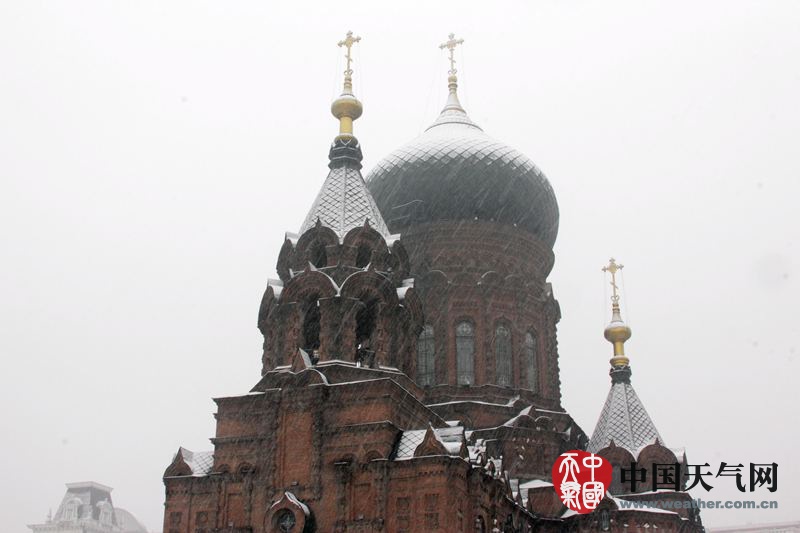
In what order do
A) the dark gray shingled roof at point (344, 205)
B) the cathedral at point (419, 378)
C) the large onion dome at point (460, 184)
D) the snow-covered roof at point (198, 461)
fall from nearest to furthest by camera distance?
the cathedral at point (419, 378) → the snow-covered roof at point (198, 461) → the dark gray shingled roof at point (344, 205) → the large onion dome at point (460, 184)

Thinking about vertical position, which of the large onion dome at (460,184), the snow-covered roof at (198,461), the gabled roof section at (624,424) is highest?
the large onion dome at (460,184)

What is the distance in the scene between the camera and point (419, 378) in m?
23.4

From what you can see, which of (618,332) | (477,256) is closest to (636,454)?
(618,332)

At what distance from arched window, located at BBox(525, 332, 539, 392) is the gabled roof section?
76.3 inches

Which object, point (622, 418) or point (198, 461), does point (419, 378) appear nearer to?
point (622, 418)

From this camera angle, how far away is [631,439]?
23.9m

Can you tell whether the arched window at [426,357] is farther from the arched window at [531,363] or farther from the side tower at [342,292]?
the side tower at [342,292]

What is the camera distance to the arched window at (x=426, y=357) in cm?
2339

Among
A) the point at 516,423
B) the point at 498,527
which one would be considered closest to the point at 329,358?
the point at 498,527

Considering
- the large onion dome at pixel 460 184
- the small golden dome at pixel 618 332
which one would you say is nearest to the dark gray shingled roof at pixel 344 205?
the large onion dome at pixel 460 184

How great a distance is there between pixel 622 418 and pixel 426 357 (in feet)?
16.2

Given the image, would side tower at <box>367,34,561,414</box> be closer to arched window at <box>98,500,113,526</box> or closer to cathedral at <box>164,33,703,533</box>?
cathedral at <box>164,33,703,533</box>

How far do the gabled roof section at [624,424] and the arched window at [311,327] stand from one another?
832 cm

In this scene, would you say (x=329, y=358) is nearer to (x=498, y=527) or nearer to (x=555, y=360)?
(x=498, y=527)
